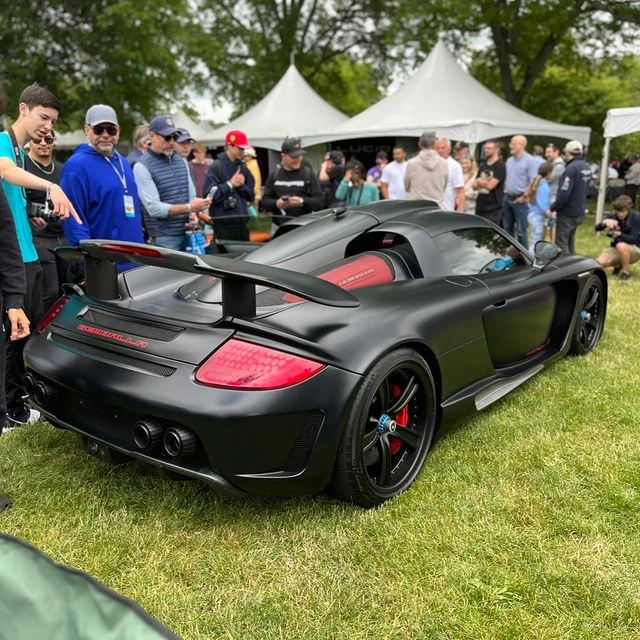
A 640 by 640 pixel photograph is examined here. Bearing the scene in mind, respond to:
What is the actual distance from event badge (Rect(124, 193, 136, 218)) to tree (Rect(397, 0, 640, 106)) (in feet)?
60.4

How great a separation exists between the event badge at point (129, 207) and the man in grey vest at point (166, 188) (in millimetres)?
562

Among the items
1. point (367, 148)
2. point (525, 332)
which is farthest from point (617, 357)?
point (367, 148)

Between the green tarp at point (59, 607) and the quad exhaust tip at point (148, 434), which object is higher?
the green tarp at point (59, 607)

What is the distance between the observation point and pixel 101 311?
8.83 ft

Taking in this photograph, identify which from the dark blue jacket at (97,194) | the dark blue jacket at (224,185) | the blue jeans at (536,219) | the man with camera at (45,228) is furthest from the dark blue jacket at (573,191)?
the man with camera at (45,228)

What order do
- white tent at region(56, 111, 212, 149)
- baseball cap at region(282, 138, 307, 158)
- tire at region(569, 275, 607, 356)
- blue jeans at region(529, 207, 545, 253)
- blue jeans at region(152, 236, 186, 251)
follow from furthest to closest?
white tent at region(56, 111, 212, 149) < blue jeans at region(529, 207, 545, 253) < baseball cap at region(282, 138, 307, 158) < blue jeans at region(152, 236, 186, 251) < tire at region(569, 275, 607, 356)

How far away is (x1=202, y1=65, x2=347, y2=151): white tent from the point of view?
17.1 meters

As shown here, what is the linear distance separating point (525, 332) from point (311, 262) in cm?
135

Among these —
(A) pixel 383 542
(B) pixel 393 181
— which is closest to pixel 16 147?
(A) pixel 383 542

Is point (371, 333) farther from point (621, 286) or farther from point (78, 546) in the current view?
point (621, 286)

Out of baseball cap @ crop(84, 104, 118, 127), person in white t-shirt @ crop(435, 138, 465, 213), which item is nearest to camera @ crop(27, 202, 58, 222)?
baseball cap @ crop(84, 104, 118, 127)

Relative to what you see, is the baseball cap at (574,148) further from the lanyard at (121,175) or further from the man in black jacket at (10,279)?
the man in black jacket at (10,279)

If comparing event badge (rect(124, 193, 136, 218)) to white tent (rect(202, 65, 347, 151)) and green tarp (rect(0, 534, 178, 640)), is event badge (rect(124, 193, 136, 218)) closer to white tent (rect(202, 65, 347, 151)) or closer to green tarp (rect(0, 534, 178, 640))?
green tarp (rect(0, 534, 178, 640))

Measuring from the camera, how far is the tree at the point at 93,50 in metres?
19.4
